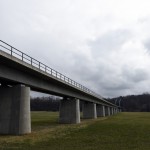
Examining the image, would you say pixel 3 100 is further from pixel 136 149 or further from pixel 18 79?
pixel 136 149

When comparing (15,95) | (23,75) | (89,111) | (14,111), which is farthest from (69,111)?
(89,111)

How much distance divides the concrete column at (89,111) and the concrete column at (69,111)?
87.6 feet

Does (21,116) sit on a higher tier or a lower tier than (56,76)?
lower

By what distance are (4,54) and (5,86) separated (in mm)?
7402

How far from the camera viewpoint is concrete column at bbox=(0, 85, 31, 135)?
109 ft

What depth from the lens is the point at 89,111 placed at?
92.1 m

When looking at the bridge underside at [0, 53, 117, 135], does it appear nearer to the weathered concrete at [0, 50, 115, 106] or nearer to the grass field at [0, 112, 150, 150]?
the weathered concrete at [0, 50, 115, 106]

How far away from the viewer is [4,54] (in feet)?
92.3

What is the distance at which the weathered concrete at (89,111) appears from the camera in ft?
296

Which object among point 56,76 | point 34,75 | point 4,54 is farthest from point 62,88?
point 4,54

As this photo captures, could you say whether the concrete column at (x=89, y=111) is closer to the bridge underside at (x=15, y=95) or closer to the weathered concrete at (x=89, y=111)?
the weathered concrete at (x=89, y=111)

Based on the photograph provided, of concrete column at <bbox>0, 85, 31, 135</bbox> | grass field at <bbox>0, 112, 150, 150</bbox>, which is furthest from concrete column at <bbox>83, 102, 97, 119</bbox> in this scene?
concrete column at <bbox>0, 85, 31, 135</bbox>

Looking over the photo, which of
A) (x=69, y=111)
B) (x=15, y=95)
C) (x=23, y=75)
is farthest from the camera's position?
(x=69, y=111)

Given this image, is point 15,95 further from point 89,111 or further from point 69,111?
point 89,111
